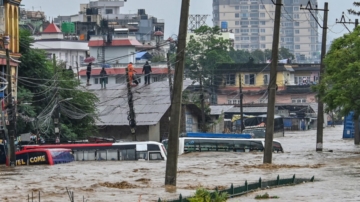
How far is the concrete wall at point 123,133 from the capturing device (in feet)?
222

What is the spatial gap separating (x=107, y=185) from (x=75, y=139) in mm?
28115

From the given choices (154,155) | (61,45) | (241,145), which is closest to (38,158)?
(154,155)

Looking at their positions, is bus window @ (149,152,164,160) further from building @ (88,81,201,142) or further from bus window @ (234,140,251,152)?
building @ (88,81,201,142)

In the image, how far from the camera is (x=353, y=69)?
47344 mm

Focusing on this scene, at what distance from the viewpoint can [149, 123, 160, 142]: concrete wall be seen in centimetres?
6769

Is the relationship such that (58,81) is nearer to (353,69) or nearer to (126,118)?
(126,118)

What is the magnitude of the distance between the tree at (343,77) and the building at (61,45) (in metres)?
63.4

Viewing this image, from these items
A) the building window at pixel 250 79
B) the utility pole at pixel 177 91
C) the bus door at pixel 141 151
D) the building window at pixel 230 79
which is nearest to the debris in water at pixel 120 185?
the utility pole at pixel 177 91

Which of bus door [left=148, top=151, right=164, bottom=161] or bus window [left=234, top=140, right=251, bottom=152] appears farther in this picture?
bus window [left=234, top=140, right=251, bottom=152]

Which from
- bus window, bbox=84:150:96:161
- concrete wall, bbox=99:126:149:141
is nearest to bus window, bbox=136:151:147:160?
bus window, bbox=84:150:96:161

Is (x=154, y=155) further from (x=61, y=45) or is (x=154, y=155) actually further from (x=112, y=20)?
(x=112, y=20)

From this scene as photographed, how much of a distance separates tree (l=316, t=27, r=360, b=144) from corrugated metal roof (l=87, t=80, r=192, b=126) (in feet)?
60.1

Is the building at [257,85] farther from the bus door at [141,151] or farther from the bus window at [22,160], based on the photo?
the bus window at [22,160]

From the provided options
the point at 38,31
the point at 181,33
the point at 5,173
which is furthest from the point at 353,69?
the point at 38,31
